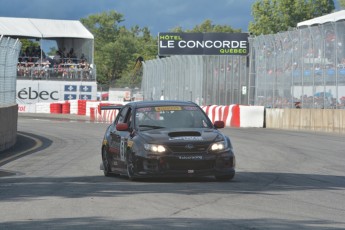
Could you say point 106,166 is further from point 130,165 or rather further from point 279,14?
point 279,14

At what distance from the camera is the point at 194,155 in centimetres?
1259

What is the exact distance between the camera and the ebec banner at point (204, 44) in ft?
196

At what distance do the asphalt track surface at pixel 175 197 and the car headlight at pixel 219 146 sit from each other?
54cm

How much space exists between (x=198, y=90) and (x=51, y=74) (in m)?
17.5

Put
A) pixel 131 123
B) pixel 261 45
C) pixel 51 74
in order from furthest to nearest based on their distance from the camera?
pixel 51 74
pixel 261 45
pixel 131 123

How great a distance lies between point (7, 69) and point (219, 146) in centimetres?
1460

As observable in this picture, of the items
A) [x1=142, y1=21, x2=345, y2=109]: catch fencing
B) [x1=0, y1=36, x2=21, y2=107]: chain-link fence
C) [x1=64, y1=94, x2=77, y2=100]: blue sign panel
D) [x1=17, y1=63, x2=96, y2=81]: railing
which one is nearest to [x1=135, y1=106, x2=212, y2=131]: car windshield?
[x1=0, y1=36, x2=21, y2=107]: chain-link fence

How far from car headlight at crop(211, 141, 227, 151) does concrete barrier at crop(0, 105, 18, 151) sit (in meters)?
10.6

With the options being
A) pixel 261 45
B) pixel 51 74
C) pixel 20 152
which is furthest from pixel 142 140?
pixel 51 74

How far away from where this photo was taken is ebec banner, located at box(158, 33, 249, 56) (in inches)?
2351

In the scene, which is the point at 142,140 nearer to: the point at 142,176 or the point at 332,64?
the point at 142,176

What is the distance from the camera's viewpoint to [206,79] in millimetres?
50281

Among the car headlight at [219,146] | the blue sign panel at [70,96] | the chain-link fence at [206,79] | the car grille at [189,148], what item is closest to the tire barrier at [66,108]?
the blue sign panel at [70,96]

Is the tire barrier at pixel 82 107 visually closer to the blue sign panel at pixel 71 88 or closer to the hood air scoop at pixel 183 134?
the blue sign panel at pixel 71 88
